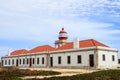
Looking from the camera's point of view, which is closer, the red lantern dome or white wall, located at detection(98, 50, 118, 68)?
white wall, located at detection(98, 50, 118, 68)

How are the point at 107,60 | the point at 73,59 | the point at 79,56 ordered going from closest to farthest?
the point at 107,60 < the point at 79,56 < the point at 73,59

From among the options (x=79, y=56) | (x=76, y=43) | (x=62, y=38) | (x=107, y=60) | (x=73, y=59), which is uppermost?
(x=62, y=38)

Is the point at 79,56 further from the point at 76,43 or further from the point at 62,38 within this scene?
the point at 62,38

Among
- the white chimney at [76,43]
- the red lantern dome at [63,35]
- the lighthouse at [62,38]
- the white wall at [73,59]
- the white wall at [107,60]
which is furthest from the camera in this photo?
the red lantern dome at [63,35]

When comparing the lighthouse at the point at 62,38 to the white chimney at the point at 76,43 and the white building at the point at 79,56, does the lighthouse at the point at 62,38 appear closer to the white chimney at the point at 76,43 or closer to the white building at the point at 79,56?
the white building at the point at 79,56

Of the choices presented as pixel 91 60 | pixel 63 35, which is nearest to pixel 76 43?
pixel 91 60

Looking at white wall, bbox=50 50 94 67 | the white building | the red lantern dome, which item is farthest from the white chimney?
the red lantern dome

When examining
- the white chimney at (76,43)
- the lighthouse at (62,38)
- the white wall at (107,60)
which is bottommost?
the white wall at (107,60)

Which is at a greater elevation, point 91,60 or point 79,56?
point 79,56

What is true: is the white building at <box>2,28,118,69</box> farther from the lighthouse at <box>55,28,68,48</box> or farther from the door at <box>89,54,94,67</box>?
the lighthouse at <box>55,28,68,48</box>

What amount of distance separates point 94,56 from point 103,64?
171cm

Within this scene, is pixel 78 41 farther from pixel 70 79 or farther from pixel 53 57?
pixel 70 79

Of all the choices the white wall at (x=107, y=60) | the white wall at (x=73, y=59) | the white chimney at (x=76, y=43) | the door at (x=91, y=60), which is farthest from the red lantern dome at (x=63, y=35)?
the door at (x=91, y=60)

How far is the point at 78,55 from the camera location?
33.6m
